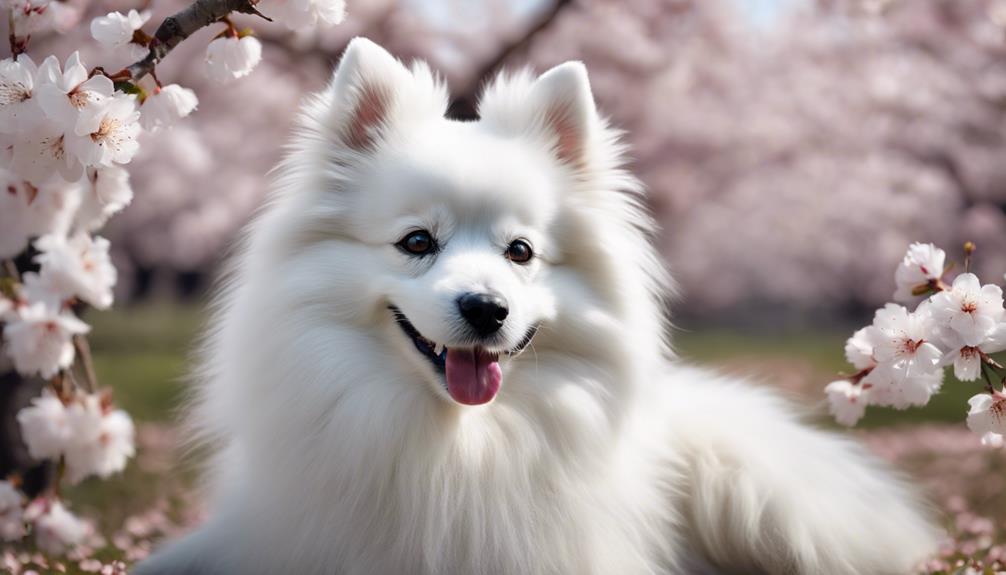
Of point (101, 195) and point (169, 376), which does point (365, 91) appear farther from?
point (169, 376)

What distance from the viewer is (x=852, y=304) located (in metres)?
18.4

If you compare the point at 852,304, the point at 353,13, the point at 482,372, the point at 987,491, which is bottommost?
the point at 482,372

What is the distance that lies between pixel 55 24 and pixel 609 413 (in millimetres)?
2032

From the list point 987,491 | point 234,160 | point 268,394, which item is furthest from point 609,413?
point 234,160

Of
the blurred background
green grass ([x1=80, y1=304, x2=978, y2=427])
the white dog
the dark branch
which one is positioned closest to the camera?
the white dog

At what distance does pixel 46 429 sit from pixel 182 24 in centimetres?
156

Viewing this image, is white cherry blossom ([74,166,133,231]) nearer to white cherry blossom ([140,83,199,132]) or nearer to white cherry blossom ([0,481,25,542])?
white cherry blossom ([140,83,199,132])

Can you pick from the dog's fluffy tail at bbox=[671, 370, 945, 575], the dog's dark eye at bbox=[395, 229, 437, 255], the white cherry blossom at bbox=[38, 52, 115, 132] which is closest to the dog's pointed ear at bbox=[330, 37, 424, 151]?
the dog's dark eye at bbox=[395, 229, 437, 255]

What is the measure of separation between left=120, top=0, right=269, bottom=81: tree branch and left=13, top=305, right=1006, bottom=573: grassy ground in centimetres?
123

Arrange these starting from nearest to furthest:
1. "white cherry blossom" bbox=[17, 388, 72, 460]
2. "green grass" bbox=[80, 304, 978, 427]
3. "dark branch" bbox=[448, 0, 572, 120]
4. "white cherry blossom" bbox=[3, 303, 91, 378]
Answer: "white cherry blossom" bbox=[3, 303, 91, 378] → "white cherry blossom" bbox=[17, 388, 72, 460] → "dark branch" bbox=[448, 0, 572, 120] → "green grass" bbox=[80, 304, 978, 427]

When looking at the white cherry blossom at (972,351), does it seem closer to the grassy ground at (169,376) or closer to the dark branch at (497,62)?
the grassy ground at (169,376)

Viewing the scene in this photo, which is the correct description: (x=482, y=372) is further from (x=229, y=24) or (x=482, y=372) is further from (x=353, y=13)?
(x=353, y=13)

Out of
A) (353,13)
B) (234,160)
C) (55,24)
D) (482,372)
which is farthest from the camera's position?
(234,160)

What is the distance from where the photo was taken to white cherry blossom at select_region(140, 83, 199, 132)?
8.62 feet
